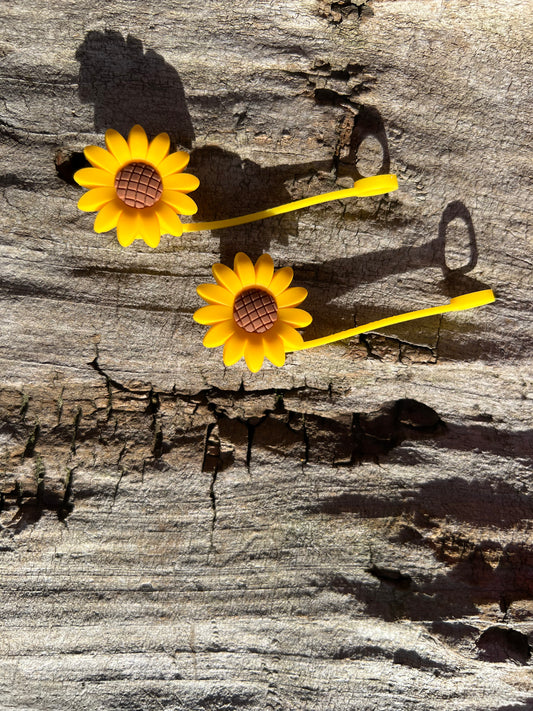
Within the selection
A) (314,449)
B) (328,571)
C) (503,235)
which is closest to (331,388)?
(314,449)

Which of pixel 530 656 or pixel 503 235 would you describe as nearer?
pixel 530 656

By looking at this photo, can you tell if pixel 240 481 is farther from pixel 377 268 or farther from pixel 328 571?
pixel 377 268

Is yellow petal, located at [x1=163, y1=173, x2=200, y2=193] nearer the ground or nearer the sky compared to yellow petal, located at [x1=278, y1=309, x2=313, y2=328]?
nearer the sky

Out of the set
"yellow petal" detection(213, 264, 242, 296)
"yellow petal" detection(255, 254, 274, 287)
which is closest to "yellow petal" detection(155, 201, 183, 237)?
"yellow petal" detection(213, 264, 242, 296)

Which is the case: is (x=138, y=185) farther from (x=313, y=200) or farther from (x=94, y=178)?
(x=313, y=200)

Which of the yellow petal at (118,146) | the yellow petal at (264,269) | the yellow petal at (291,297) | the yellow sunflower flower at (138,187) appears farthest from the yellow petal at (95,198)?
the yellow petal at (291,297)

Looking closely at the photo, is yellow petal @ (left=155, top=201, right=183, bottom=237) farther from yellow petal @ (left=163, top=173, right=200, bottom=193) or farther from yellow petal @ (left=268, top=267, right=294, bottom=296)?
yellow petal @ (left=268, top=267, right=294, bottom=296)

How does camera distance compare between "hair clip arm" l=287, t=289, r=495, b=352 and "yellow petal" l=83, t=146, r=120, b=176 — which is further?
"hair clip arm" l=287, t=289, r=495, b=352
